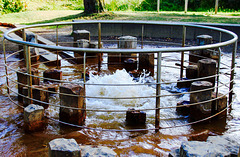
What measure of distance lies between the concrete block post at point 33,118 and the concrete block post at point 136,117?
1.28m

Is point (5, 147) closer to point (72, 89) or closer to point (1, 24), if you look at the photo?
point (72, 89)

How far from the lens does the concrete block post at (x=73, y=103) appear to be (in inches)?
173

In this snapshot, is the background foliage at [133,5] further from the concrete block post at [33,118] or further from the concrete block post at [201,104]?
the concrete block post at [33,118]

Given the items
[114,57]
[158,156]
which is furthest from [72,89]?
[114,57]

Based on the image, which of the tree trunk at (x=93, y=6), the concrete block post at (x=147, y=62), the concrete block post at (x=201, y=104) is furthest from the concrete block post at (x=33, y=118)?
the tree trunk at (x=93, y=6)

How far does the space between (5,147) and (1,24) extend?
1337cm

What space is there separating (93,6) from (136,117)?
486 inches

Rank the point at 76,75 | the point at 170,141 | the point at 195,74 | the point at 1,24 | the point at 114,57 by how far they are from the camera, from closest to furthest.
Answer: the point at 170,141 → the point at 195,74 → the point at 76,75 → the point at 114,57 → the point at 1,24

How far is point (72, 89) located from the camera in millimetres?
4406

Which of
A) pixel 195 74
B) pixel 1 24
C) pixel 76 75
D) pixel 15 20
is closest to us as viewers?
pixel 195 74

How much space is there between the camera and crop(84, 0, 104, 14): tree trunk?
15992mm

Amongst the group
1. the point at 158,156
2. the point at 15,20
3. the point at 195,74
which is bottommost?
the point at 158,156

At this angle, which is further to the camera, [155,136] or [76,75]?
[76,75]

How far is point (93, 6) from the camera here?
1603cm
